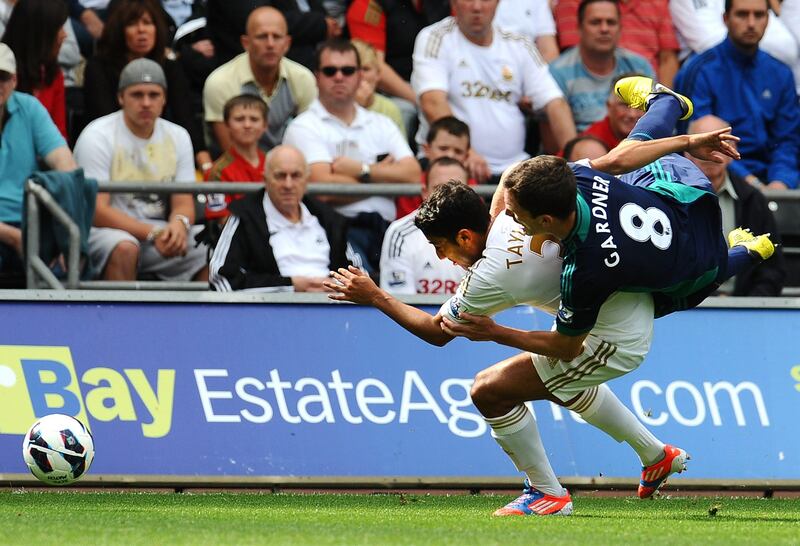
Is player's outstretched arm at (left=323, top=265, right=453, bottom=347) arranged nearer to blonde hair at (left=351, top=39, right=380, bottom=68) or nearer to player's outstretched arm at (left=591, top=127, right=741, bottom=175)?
player's outstretched arm at (left=591, top=127, right=741, bottom=175)

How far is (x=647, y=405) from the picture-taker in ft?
31.4

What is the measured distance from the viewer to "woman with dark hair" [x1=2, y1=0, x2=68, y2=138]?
11445mm

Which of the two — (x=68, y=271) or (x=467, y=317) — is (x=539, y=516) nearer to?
(x=467, y=317)

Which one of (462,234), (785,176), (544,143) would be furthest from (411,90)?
(462,234)

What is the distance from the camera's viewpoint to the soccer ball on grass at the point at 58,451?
7.79 m

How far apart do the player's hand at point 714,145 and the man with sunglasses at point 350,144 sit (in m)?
4.35

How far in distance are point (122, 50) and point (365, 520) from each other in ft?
20.0

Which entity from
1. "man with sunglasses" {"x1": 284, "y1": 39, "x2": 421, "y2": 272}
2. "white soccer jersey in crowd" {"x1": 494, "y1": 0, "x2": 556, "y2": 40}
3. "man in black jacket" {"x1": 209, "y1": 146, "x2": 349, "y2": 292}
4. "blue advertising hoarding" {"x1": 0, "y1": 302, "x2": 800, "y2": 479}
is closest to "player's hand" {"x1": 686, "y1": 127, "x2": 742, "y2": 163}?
"blue advertising hoarding" {"x1": 0, "y1": 302, "x2": 800, "y2": 479}

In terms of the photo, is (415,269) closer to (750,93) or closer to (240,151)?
(240,151)

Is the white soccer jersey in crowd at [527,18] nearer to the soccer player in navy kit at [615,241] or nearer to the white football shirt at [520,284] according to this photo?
the soccer player in navy kit at [615,241]

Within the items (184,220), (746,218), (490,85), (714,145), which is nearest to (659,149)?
(714,145)

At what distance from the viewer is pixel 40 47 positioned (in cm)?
1159

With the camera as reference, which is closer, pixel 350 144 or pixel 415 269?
pixel 415 269

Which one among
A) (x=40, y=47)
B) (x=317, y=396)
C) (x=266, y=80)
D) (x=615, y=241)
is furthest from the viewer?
(x=266, y=80)
